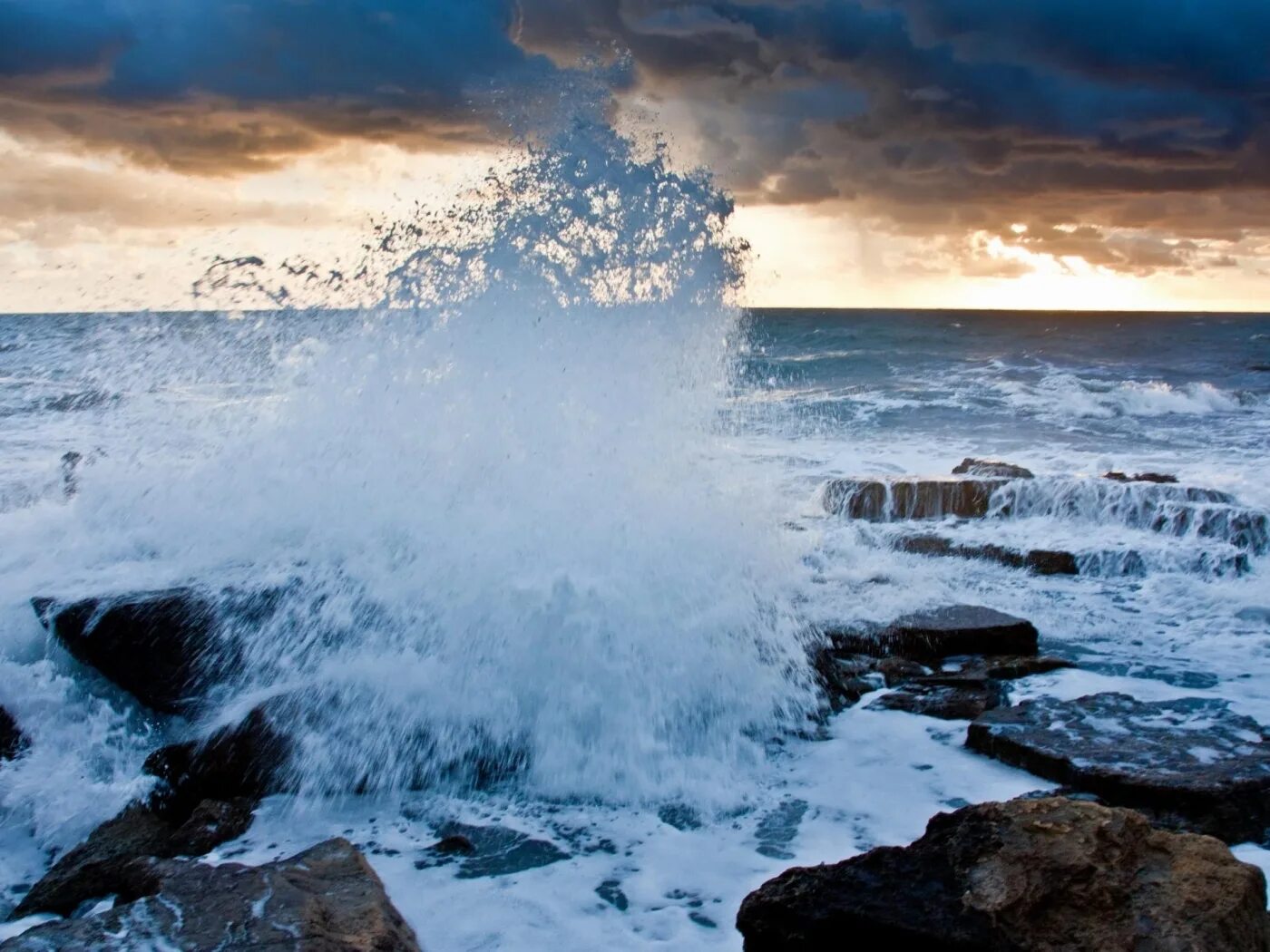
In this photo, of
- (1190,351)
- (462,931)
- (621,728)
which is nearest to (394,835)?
(462,931)

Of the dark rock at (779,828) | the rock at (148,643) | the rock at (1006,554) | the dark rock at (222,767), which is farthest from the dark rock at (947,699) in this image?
the rock at (148,643)

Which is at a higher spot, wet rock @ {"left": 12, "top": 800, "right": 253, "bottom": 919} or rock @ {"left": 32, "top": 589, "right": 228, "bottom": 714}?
rock @ {"left": 32, "top": 589, "right": 228, "bottom": 714}

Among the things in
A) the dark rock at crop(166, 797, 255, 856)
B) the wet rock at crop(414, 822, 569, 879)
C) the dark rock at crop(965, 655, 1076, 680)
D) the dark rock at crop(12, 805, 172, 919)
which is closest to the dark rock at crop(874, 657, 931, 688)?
the dark rock at crop(965, 655, 1076, 680)

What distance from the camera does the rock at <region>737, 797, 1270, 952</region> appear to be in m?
2.20

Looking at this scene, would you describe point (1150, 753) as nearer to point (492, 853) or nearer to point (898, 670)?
point (898, 670)

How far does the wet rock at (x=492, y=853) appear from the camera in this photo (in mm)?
3268

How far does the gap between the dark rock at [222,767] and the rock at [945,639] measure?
113 inches

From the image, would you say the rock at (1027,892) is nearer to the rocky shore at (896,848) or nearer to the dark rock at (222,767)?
the rocky shore at (896,848)

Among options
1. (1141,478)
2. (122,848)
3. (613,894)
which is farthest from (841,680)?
(1141,478)

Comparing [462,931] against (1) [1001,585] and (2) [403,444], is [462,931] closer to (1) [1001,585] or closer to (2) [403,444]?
(2) [403,444]

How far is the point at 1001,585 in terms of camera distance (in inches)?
277

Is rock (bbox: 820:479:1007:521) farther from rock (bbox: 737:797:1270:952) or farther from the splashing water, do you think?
rock (bbox: 737:797:1270:952)

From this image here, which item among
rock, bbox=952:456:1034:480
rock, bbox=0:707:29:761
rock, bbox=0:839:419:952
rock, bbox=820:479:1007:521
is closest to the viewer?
rock, bbox=0:839:419:952

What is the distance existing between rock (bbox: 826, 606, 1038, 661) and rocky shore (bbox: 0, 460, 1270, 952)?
1cm
